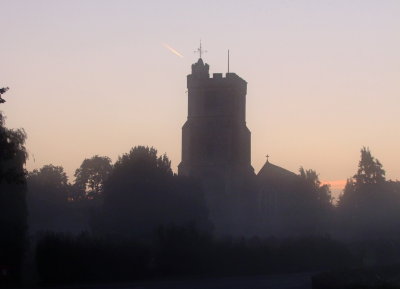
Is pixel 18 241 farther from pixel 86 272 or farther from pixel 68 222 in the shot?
pixel 68 222

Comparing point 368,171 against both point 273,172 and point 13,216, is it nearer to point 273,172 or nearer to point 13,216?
point 273,172

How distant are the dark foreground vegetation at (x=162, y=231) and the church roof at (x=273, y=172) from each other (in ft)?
24.2

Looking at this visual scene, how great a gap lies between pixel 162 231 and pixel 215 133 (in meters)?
63.8

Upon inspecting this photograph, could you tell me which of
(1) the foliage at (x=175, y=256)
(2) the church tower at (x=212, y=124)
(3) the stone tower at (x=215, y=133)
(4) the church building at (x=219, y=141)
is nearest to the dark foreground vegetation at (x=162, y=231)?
(1) the foliage at (x=175, y=256)

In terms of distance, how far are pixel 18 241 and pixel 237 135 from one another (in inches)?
2906

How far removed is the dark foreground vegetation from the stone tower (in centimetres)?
872

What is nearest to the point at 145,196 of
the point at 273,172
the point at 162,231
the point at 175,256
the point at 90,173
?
the point at 273,172

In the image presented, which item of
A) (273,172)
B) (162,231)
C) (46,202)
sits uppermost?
(273,172)

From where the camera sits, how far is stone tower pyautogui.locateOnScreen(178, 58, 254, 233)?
120875 millimetres

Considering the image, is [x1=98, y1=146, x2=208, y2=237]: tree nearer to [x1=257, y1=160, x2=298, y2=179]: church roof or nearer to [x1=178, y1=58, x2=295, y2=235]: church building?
[x1=178, y1=58, x2=295, y2=235]: church building

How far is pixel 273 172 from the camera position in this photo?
424 feet

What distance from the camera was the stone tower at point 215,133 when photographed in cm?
12088

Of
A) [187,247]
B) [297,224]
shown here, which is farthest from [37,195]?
[187,247]

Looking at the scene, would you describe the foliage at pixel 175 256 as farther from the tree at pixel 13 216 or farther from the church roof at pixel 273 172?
the church roof at pixel 273 172
